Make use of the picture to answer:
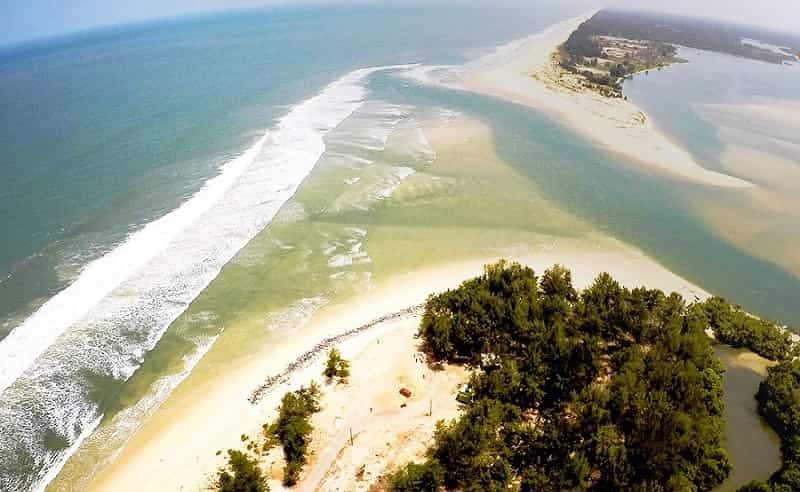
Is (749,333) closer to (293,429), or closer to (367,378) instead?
(367,378)

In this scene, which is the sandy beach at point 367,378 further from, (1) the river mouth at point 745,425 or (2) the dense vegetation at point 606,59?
(2) the dense vegetation at point 606,59

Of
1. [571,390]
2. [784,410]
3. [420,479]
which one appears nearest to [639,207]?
[784,410]

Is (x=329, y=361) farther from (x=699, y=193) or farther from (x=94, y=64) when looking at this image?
(x=94, y=64)

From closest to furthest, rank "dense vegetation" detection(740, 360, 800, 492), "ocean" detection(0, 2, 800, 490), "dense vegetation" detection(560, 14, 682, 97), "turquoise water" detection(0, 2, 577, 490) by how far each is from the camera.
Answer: "dense vegetation" detection(740, 360, 800, 492) → "turquoise water" detection(0, 2, 577, 490) → "ocean" detection(0, 2, 800, 490) → "dense vegetation" detection(560, 14, 682, 97)

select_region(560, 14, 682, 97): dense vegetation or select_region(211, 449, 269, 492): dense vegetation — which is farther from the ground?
select_region(560, 14, 682, 97): dense vegetation

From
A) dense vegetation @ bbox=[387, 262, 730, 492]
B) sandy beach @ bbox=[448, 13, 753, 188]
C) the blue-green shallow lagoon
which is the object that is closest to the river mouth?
dense vegetation @ bbox=[387, 262, 730, 492]

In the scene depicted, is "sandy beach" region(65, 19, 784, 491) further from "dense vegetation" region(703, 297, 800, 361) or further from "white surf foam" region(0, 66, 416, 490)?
"white surf foam" region(0, 66, 416, 490)
